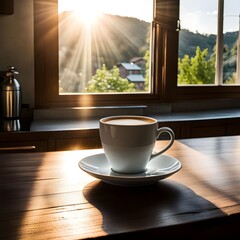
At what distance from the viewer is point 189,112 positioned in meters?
2.95

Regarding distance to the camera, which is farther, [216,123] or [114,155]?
[216,123]

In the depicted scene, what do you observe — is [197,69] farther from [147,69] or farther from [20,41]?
[20,41]

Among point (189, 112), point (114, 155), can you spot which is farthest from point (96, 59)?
point (114, 155)

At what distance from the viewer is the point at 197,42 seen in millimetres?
3143

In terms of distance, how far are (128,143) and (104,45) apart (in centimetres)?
203

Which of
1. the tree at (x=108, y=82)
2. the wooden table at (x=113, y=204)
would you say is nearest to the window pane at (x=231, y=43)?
the tree at (x=108, y=82)

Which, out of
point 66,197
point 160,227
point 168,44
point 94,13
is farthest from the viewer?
point 168,44

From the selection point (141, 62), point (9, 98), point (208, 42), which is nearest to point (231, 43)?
point (208, 42)

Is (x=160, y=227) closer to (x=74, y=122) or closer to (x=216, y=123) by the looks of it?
(x=74, y=122)

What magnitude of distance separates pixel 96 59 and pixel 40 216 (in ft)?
7.06

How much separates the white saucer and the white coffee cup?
0.02 metres

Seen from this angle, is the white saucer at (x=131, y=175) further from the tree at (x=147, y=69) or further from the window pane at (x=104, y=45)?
the tree at (x=147, y=69)

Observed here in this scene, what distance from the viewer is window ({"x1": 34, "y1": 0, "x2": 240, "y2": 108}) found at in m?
2.58

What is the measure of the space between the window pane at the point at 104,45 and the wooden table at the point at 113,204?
1718 mm
